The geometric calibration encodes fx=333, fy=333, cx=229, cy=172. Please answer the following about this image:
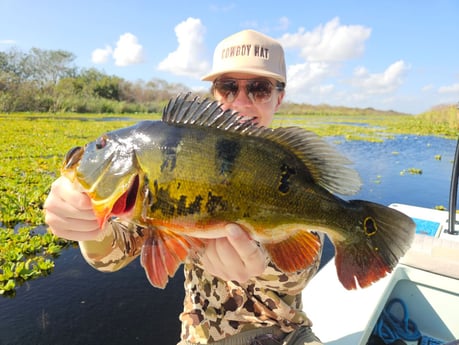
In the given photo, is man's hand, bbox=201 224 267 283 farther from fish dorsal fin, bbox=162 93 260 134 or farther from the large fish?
fish dorsal fin, bbox=162 93 260 134

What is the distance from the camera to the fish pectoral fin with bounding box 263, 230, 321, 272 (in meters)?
1.95

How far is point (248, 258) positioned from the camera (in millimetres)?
1885

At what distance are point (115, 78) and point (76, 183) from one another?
199 feet

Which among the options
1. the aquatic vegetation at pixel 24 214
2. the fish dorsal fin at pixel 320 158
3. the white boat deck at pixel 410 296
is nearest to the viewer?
the fish dorsal fin at pixel 320 158

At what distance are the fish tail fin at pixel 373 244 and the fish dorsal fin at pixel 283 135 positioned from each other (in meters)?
0.18

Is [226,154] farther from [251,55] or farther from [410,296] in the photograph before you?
[410,296]

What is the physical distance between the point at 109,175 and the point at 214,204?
569mm

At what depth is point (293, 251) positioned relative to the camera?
76.8 inches

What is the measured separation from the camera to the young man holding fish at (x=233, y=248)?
177cm

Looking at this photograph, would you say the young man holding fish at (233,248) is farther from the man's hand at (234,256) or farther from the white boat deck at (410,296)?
the white boat deck at (410,296)

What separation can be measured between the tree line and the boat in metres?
37.5

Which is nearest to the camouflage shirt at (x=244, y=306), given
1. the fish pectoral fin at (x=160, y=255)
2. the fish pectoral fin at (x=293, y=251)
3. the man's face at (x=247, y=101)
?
the fish pectoral fin at (x=293, y=251)

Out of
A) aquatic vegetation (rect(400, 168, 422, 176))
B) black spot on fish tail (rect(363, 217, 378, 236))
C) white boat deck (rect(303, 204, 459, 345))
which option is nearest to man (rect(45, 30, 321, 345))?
black spot on fish tail (rect(363, 217, 378, 236))

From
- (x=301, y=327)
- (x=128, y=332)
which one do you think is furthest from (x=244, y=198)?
(x=128, y=332)
